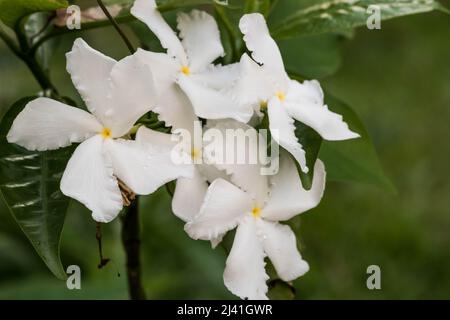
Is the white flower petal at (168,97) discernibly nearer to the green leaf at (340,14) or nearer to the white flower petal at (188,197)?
the white flower petal at (188,197)

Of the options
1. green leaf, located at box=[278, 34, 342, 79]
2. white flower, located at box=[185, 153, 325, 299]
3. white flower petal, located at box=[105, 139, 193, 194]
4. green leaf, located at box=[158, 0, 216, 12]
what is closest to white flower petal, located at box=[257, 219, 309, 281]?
white flower, located at box=[185, 153, 325, 299]

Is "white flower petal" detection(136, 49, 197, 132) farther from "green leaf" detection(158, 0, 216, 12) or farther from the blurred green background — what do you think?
the blurred green background

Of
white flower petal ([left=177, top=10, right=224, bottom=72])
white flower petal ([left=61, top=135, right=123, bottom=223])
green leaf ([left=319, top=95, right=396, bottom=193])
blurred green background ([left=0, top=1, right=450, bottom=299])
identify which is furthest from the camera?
blurred green background ([left=0, top=1, right=450, bottom=299])

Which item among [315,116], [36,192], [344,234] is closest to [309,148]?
[315,116]

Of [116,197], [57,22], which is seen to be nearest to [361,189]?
[57,22]

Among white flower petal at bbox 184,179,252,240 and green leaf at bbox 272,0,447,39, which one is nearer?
white flower petal at bbox 184,179,252,240
